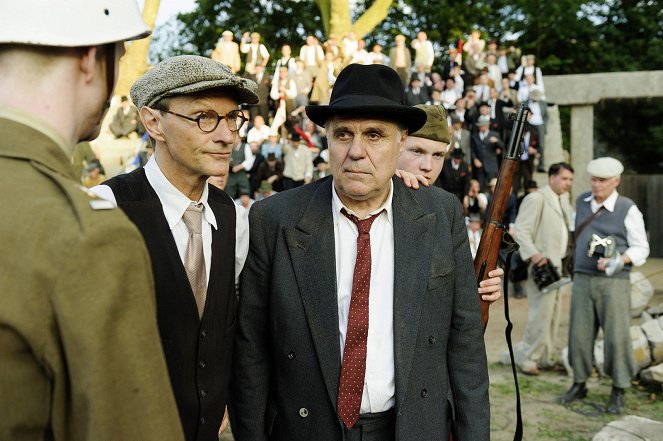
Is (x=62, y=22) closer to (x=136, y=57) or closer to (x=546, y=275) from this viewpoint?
(x=546, y=275)

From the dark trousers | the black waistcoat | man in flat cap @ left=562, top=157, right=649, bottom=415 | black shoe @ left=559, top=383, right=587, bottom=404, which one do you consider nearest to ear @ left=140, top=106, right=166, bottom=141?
the black waistcoat

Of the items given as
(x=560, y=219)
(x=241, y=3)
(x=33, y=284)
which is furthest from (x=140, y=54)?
(x=33, y=284)

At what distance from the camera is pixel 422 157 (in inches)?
136

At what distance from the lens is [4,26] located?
3.66 feet

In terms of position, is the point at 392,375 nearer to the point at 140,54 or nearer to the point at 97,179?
the point at 97,179

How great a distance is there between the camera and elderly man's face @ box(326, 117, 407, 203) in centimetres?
246

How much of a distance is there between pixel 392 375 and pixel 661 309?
7222 mm

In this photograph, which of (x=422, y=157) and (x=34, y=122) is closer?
(x=34, y=122)

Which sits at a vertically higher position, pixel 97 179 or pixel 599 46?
pixel 599 46

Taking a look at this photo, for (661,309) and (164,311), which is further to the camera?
(661,309)

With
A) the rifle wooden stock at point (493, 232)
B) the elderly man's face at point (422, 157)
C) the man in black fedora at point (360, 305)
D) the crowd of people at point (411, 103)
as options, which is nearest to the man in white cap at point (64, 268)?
the man in black fedora at point (360, 305)

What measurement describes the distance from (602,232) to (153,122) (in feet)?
16.5

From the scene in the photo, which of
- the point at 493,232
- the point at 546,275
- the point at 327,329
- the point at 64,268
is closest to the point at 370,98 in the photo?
the point at 327,329

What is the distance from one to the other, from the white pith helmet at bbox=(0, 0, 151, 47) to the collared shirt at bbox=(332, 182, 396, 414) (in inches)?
55.4
